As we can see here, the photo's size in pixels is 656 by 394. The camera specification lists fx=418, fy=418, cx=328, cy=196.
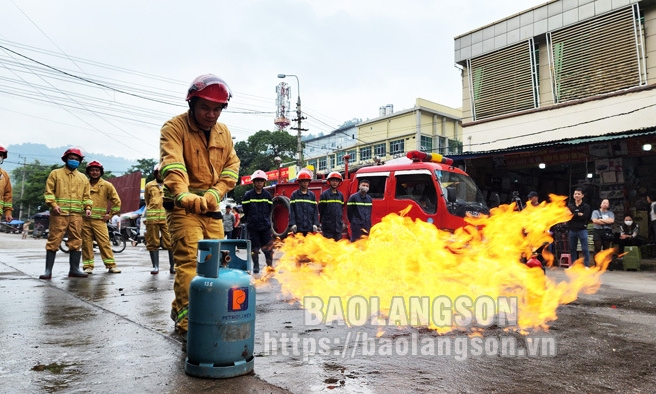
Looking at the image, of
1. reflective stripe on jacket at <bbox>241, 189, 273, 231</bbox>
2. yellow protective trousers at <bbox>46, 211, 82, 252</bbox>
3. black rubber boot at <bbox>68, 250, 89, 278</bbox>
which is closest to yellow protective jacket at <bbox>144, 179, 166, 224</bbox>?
yellow protective trousers at <bbox>46, 211, 82, 252</bbox>

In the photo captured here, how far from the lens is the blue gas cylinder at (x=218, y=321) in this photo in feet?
7.59

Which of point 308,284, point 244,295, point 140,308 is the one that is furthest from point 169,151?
point 308,284

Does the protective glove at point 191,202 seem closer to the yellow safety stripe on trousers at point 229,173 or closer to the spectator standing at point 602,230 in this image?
the yellow safety stripe on trousers at point 229,173

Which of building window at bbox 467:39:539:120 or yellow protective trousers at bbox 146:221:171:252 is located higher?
building window at bbox 467:39:539:120

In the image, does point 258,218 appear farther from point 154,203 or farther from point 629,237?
point 629,237

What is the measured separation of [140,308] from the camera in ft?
13.7

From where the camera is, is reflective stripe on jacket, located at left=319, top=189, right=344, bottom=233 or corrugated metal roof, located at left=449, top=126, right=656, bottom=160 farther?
corrugated metal roof, located at left=449, top=126, right=656, bottom=160

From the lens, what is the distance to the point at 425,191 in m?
8.38

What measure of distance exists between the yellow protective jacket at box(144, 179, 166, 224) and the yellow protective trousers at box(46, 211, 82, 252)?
3.45 ft

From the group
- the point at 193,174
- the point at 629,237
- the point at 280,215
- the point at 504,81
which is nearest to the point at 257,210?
the point at 280,215

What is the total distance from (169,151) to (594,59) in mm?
15777

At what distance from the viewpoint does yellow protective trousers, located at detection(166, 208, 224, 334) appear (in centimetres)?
301

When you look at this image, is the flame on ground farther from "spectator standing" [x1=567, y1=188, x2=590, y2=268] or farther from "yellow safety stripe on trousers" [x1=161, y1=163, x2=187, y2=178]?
"spectator standing" [x1=567, y1=188, x2=590, y2=268]

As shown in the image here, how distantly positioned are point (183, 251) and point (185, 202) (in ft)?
1.53
